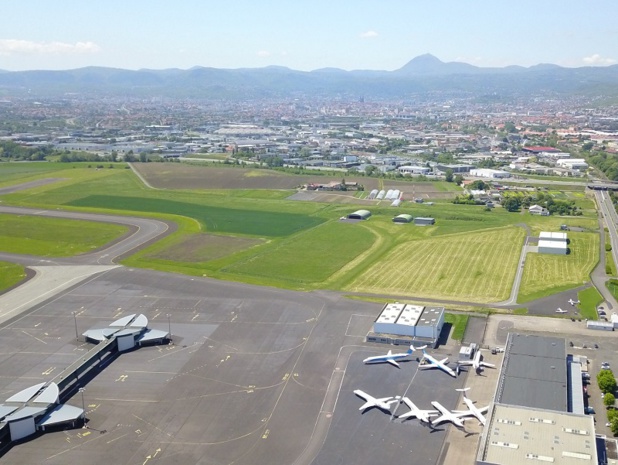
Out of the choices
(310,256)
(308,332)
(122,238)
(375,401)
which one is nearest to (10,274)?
(122,238)

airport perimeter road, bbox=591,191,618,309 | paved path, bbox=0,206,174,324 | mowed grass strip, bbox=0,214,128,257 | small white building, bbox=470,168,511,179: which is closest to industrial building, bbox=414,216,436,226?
airport perimeter road, bbox=591,191,618,309

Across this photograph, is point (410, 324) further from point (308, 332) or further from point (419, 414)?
point (419, 414)

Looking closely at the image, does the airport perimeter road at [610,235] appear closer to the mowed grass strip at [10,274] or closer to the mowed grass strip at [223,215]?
the mowed grass strip at [223,215]

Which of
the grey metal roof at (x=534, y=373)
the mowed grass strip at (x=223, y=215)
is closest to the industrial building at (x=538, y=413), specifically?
the grey metal roof at (x=534, y=373)

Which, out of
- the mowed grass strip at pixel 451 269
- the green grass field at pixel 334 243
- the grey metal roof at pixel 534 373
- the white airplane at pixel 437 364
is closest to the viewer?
the grey metal roof at pixel 534 373

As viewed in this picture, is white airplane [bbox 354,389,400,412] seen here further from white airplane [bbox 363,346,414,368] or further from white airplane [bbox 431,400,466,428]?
white airplane [bbox 363,346,414,368]
